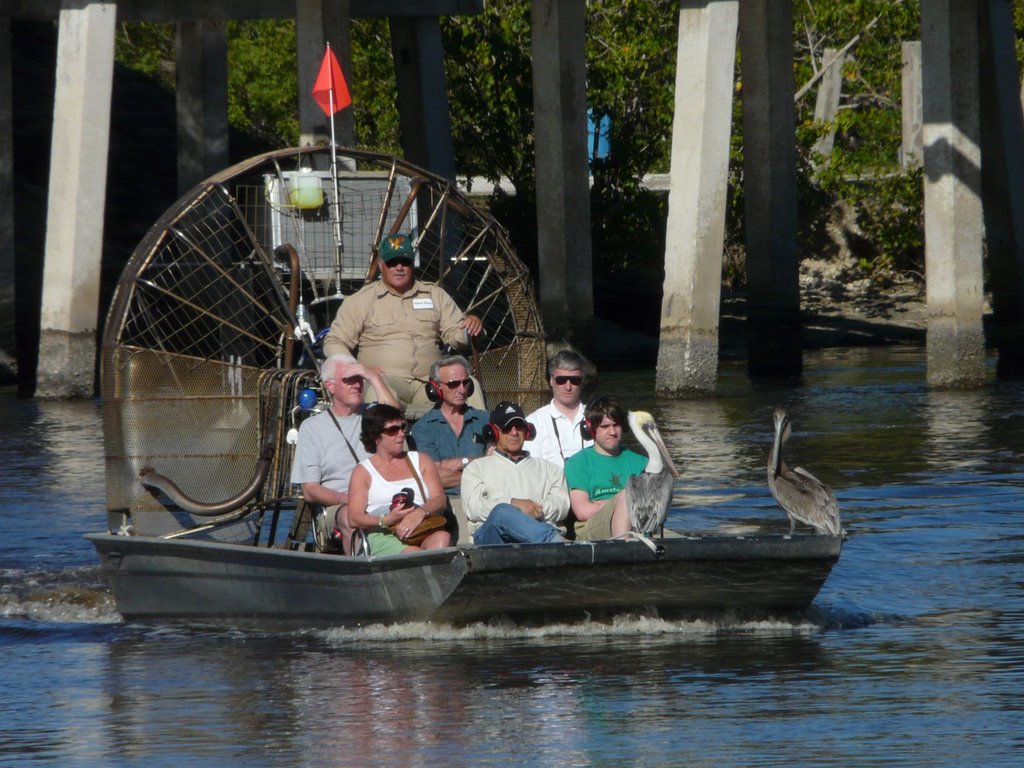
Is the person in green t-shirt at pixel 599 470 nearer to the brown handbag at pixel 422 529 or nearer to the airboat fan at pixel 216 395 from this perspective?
the brown handbag at pixel 422 529

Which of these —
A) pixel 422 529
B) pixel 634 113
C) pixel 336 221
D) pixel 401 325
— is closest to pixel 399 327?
pixel 401 325

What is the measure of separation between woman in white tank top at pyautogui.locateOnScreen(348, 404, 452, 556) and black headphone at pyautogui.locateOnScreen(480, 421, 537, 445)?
0.35 metres

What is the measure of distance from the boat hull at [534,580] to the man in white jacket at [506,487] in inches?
16.0

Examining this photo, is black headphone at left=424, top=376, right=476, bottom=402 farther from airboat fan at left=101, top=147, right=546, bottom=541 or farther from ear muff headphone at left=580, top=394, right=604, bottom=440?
airboat fan at left=101, top=147, right=546, bottom=541

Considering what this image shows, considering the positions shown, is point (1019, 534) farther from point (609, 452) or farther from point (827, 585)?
point (609, 452)

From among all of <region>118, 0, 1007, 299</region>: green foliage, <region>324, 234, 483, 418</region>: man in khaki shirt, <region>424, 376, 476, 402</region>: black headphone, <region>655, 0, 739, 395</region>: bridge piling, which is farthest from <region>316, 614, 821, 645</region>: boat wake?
<region>118, 0, 1007, 299</region>: green foliage

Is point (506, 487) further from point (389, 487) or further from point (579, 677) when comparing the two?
point (579, 677)

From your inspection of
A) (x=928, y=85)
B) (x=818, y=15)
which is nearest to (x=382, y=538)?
(x=928, y=85)

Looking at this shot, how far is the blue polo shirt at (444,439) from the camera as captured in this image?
35.7ft

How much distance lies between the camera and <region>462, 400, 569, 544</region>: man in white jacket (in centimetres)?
1016

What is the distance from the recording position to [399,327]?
11.9m

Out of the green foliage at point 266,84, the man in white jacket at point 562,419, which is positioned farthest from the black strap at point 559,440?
the green foliage at point 266,84

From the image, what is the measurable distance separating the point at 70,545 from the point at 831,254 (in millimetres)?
26366

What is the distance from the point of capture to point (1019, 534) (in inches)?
516
